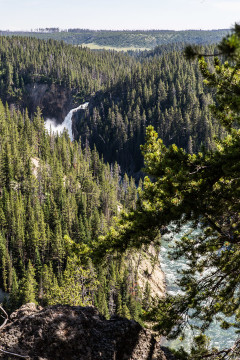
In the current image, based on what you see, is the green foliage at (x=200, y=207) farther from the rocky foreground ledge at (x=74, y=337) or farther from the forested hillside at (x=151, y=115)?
the forested hillside at (x=151, y=115)

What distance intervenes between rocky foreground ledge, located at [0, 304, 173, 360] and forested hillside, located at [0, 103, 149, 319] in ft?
69.7

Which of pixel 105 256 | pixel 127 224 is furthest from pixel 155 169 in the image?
pixel 105 256

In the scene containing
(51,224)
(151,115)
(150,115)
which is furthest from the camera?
(151,115)

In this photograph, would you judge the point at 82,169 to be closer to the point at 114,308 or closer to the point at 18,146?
the point at 18,146

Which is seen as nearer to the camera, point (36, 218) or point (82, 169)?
point (36, 218)

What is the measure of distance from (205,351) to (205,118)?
14999 centimetres

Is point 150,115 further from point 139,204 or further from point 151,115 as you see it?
point 139,204

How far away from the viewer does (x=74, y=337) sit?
427 inches

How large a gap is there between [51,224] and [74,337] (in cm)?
6966

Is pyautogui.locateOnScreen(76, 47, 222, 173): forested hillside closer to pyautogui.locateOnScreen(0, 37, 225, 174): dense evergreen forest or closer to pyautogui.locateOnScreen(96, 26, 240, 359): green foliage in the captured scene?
pyautogui.locateOnScreen(0, 37, 225, 174): dense evergreen forest

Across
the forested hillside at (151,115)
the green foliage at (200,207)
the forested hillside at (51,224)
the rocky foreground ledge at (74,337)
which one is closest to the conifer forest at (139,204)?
the green foliage at (200,207)

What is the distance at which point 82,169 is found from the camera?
113750 mm

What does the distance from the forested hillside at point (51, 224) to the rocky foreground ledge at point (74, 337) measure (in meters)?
21.2

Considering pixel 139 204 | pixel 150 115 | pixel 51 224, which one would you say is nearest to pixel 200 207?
pixel 139 204
